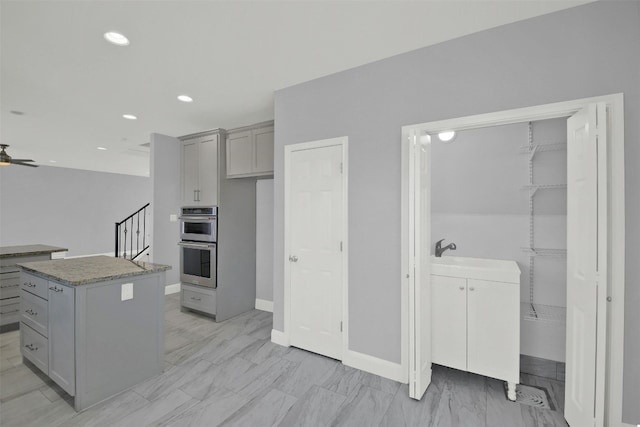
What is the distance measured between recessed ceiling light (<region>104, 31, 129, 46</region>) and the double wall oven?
2072 mm

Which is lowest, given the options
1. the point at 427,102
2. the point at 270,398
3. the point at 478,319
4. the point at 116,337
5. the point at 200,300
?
the point at 270,398

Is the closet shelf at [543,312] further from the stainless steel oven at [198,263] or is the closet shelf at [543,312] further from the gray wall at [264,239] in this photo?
the stainless steel oven at [198,263]

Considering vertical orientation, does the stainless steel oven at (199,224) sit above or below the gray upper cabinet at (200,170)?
below

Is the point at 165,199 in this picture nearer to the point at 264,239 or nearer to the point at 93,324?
the point at 264,239

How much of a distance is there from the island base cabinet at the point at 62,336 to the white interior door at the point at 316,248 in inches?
68.7

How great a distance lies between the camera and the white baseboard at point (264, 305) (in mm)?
4316

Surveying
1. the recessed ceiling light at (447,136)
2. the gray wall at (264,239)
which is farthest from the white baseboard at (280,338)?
the recessed ceiling light at (447,136)

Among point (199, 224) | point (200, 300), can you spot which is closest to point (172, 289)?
point (200, 300)

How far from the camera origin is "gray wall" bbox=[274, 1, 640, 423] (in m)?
1.76

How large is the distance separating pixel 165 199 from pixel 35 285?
264 cm

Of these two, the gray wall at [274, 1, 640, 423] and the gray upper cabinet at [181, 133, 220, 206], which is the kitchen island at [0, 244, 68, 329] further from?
the gray wall at [274, 1, 640, 423]

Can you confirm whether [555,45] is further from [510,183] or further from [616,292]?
[616,292]

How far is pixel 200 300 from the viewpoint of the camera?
403cm

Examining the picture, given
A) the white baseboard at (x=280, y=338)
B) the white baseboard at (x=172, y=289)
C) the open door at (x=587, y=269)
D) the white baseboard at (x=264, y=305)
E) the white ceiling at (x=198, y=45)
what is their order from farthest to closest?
the white baseboard at (x=172, y=289) → the white baseboard at (x=264, y=305) → the white baseboard at (x=280, y=338) → the white ceiling at (x=198, y=45) → the open door at (x=587, y=269)
